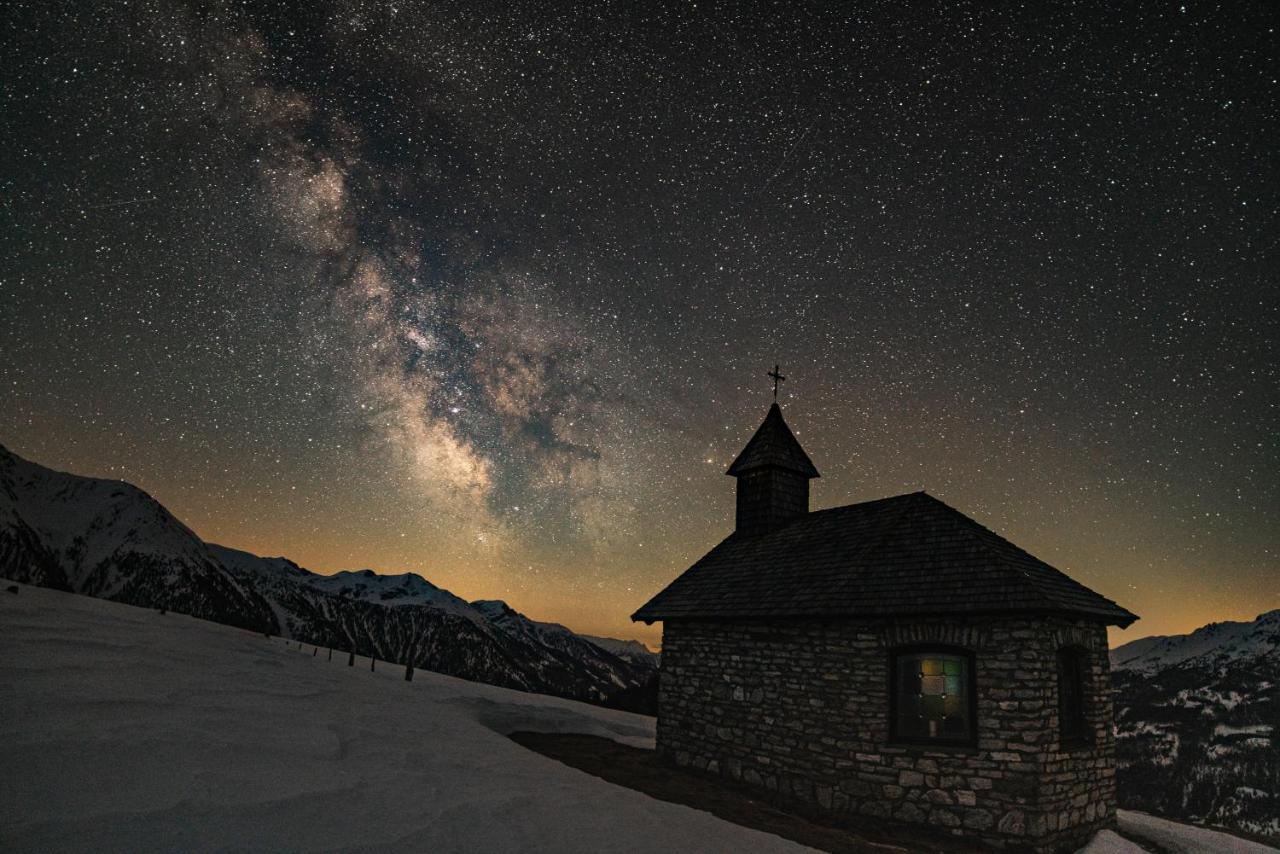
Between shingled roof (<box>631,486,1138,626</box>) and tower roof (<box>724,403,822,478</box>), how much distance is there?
246 centimetres

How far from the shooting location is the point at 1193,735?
88125mm

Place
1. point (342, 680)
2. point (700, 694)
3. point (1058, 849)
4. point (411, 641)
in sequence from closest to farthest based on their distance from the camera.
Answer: point (1058, 849)
point (700, 694)
point (342, 680)
point (411, 641)

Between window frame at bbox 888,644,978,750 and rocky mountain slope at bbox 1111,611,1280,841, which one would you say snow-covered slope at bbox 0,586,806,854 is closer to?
window frame at bbox 888,644,978,750

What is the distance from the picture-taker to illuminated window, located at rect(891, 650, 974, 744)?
33.8 feet

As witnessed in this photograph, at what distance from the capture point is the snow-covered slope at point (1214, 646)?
14175cm

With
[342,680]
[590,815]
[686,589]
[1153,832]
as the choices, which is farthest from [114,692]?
[1153,832]

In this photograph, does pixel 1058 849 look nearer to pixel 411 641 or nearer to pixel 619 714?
pixel 619 714

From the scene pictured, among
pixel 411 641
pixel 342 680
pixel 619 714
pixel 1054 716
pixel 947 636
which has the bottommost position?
pixel 411 641

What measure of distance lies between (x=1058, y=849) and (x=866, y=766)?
2.83 meters

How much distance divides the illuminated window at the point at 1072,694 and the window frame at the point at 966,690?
1.43 meters

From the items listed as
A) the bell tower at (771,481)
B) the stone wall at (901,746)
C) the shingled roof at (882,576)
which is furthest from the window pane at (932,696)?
the bell tower at (771,481)

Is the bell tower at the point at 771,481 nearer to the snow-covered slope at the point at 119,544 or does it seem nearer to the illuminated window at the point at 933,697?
the illuminated window at the point at 933,697

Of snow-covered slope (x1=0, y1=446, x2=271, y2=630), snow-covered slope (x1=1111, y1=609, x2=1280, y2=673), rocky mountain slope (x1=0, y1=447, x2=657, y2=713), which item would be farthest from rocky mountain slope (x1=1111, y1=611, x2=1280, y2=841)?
snow-covered slope (x1=0, y1=446, x2=271, y2=630)

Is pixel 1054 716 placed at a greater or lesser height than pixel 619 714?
greater
